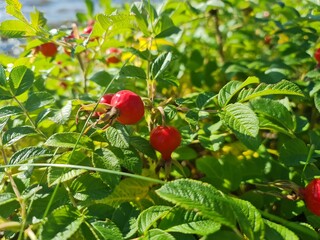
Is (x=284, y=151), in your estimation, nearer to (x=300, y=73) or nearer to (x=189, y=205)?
(x=189, y=205)

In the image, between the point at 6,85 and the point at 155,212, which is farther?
the point at 6,85

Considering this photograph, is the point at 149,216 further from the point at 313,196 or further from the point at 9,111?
the point at 9,111

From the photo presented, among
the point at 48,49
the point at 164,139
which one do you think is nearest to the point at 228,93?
the point at 164,139

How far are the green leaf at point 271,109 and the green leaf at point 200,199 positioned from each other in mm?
362

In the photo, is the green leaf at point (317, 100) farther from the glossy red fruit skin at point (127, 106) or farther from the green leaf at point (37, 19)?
the green leaf at point (37, 19)

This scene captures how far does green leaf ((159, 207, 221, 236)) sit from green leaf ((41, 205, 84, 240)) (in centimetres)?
15

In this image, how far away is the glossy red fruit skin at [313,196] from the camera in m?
0.93

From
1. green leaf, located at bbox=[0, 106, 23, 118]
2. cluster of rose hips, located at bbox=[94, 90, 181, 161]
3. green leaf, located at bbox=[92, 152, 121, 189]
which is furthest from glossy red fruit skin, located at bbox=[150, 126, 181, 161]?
green leaf, located at bbox=[0, 106, 23, 118]

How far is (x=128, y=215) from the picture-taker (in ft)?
3.03

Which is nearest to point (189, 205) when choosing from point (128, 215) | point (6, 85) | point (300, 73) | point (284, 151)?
point (128, 215)

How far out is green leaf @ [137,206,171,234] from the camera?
2.63 feet

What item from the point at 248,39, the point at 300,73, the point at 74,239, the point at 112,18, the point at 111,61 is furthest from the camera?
the point at 248,39

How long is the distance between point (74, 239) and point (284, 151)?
20.2 inches

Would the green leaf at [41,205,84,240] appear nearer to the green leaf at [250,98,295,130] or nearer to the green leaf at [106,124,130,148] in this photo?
the green leaf at [106,124,130,148]
